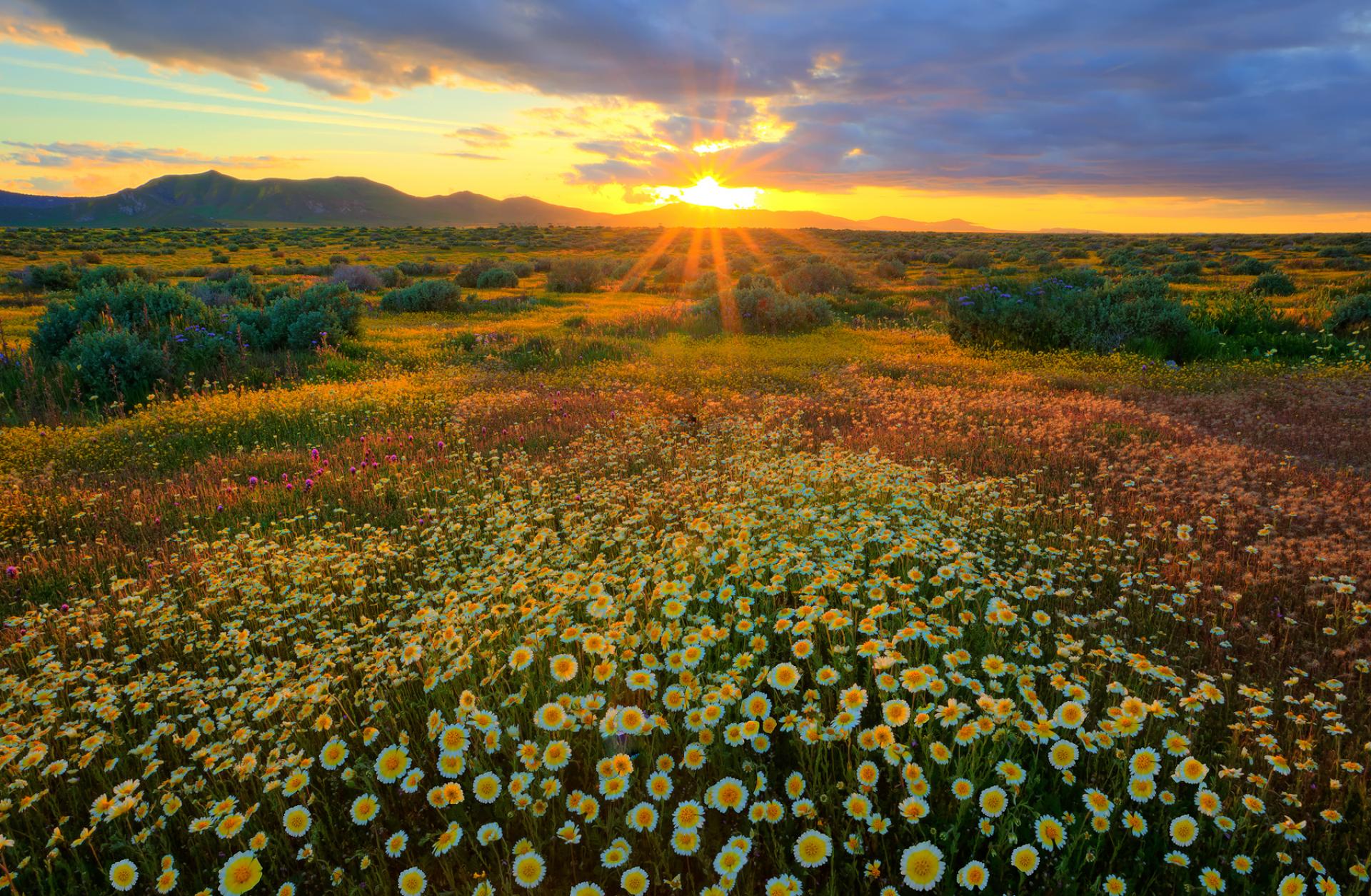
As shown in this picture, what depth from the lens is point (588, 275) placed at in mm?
34062

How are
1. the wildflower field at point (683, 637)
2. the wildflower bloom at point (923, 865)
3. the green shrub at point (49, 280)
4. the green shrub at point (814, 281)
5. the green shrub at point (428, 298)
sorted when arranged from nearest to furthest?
the wildflower bloom at point (923, 865)
the wildflower field at point (683, 637)
the green shrub at point (428, 298)
the green shrub at point (49, 280)
the green shrub at point (814, 281)

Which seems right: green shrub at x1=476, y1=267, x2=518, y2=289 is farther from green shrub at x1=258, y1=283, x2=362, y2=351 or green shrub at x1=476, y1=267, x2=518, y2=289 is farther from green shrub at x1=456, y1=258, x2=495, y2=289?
green shrub at x1=258, y1=283, x2=362, y2=351

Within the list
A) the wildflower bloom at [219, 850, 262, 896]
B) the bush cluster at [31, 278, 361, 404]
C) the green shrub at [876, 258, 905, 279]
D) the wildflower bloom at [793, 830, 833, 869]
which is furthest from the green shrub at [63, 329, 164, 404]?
the green shrub at [876, 258, 905, 279]

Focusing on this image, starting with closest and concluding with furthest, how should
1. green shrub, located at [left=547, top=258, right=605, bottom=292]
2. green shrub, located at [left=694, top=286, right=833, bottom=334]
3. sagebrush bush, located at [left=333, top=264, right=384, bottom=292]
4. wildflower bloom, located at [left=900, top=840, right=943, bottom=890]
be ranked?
wildflower bloom, located at [left=900, top=840, right=943, bottom=890] < green shrub, located at [left=694, top=286, right=833, bottom=334] < sagebrush bush, located at [left=333, top=264, right=384, bottom=292] < green shrub, located at [left=547, top=258, right=605, bottom=292]

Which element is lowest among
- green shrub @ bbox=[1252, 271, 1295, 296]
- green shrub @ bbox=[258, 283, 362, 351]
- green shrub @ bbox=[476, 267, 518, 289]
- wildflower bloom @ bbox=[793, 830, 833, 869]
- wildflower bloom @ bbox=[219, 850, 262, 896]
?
green shrub @ bbox=[476, 267, 518, 289]

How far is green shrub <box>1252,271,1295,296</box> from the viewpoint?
82.1ft

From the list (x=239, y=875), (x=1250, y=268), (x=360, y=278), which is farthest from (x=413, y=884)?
(x=1250, y=268)

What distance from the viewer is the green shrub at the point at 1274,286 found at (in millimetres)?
25031

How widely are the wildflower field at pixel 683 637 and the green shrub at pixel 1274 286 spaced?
17.3m

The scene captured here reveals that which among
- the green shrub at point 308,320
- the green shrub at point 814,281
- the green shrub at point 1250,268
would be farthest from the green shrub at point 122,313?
the green shrub at point 1250,268

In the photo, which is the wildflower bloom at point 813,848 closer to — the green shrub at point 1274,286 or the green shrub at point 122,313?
the green shrub at point 122,313

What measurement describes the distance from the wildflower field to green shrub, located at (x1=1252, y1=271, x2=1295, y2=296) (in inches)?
680

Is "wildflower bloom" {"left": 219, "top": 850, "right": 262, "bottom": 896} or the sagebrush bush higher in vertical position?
"wildflower bloom" {"left": 219, "top": 850, "right": 262, "bottom": 896}

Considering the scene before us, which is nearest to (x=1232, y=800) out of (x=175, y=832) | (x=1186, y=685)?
(x=1186, y=685)
